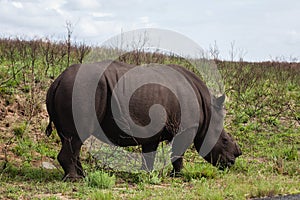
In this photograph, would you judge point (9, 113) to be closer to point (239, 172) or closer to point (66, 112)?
point (66, 112)

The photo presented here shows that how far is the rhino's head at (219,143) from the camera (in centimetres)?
914

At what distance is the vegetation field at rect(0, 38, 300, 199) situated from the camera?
6.86 metres

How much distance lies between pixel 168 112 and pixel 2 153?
3.15 m

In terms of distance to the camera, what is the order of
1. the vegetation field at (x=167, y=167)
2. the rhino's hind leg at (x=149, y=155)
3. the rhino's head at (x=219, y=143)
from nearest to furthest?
the vegetation field at (x=167, y=167)
the rhino's hind leg at (x=149, y=155)
the rhino's head at (x=219, y=143)

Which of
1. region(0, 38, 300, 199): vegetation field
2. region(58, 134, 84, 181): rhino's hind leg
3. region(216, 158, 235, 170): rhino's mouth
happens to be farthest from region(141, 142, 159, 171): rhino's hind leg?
region(58, 134, 84, 181): rhino's hind leg

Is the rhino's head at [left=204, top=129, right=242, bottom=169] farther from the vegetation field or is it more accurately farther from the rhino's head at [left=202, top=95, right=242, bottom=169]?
the vegetation field

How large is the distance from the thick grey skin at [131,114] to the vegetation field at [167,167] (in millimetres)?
310

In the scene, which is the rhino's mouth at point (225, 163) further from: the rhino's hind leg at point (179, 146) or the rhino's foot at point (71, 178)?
the rhino's foot at point (71, 178)

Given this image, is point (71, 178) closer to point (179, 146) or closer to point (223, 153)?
point (179, 146)

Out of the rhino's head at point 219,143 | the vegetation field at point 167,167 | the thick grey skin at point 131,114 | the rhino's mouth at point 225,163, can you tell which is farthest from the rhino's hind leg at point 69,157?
the rhino's mouth at point 225,163

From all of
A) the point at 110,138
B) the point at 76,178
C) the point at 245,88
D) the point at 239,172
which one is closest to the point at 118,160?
the point at 110,138

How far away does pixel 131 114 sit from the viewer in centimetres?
800

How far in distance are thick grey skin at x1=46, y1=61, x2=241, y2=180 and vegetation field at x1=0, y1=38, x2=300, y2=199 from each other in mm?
310

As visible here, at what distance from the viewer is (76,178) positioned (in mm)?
7516
